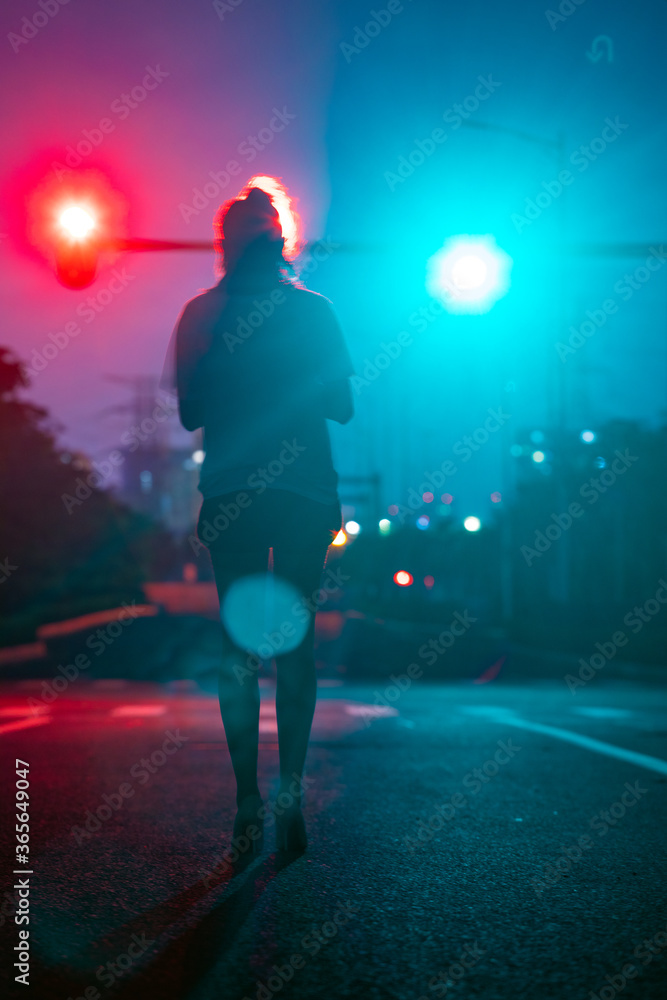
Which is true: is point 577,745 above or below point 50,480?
below

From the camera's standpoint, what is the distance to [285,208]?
3.89 meters

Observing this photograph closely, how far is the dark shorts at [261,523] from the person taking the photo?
3.48 m

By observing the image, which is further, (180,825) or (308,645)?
(180,825)

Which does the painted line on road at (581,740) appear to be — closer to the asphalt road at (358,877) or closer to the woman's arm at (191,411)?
the asphalt road at (358,877)

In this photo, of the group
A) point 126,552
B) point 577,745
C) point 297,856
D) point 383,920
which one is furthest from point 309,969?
point 126,552

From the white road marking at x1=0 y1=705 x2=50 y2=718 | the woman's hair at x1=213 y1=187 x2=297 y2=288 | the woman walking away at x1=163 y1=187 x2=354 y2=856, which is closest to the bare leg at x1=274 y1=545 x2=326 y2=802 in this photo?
the woman walking away at x1=163 y1=187 x2=354 y2=856

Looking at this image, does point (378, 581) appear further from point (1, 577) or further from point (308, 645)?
point (308, 645)

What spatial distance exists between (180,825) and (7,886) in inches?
37.1

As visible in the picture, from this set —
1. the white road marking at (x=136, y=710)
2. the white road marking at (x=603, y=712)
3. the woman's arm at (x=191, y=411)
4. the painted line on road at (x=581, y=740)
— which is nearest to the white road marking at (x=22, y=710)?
the white road marking at (x=136, y=710)

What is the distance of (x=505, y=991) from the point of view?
2.20 m

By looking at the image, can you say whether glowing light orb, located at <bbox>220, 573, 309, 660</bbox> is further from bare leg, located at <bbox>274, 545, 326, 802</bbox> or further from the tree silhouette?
the tree silhouette

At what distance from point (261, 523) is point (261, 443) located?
267mm

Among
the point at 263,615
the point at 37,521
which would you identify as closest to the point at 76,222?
the point at 263,615

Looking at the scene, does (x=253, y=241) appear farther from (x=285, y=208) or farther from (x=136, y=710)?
(x=136, y=710)
